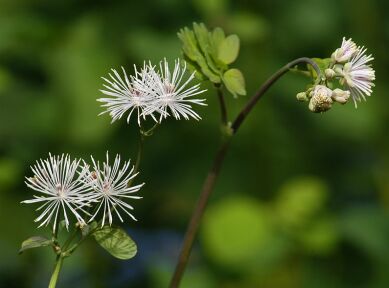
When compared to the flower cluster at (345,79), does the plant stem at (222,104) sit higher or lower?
lower

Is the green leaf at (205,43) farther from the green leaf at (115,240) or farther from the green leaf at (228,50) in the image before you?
the green leaf at (115,240)

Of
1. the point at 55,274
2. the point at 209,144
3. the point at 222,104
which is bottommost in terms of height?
the point at 209,144

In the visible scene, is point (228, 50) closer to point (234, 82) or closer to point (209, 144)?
point (234, 82)

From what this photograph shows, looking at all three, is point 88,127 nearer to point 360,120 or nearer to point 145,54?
point 145,54

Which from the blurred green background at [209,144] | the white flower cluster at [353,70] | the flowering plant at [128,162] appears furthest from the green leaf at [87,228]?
the blurred green background at [209,144]

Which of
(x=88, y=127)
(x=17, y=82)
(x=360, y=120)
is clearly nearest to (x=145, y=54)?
(x=88, y=127)

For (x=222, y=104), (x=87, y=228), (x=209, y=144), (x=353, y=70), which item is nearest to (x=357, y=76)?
(x=353, y=70)

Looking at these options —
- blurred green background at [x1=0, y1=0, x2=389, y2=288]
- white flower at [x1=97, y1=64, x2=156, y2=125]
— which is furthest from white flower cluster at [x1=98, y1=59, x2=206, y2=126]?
blurred green background at [x1=0, y1=0, x2=389, y2=288]
